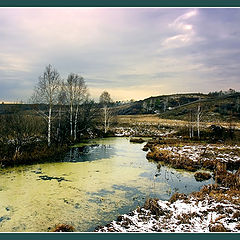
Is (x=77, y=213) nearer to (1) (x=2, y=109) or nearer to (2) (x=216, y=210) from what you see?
(2) (x=216, y=210)

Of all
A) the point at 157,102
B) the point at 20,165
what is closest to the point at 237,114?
the point at 157,102

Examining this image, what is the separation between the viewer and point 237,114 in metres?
73.4

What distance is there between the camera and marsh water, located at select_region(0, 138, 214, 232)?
7.51 meters

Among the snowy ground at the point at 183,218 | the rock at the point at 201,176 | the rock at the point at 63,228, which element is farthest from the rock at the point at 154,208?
the rock at the point at 201,176

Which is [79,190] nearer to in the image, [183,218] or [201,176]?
[183,218]

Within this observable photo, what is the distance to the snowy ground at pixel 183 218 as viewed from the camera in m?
6.50

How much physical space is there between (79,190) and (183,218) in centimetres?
538

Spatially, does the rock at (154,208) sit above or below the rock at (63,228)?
above

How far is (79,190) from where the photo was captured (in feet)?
34.1

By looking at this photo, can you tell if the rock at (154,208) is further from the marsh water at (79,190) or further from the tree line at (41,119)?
the tree line at (41,119)

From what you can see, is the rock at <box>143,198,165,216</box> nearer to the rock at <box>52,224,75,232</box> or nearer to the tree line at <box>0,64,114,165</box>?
the rock at <box>52,224,75,232</box>

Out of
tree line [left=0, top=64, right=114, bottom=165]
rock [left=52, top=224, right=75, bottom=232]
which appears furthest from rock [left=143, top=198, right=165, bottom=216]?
tree line [left=0, top=64, right=114, bottom=165]

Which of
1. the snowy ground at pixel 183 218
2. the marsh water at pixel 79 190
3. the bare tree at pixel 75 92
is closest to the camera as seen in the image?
the snowy ground at pixel 183 218

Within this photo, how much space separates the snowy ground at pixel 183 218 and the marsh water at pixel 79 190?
2.72 ft
